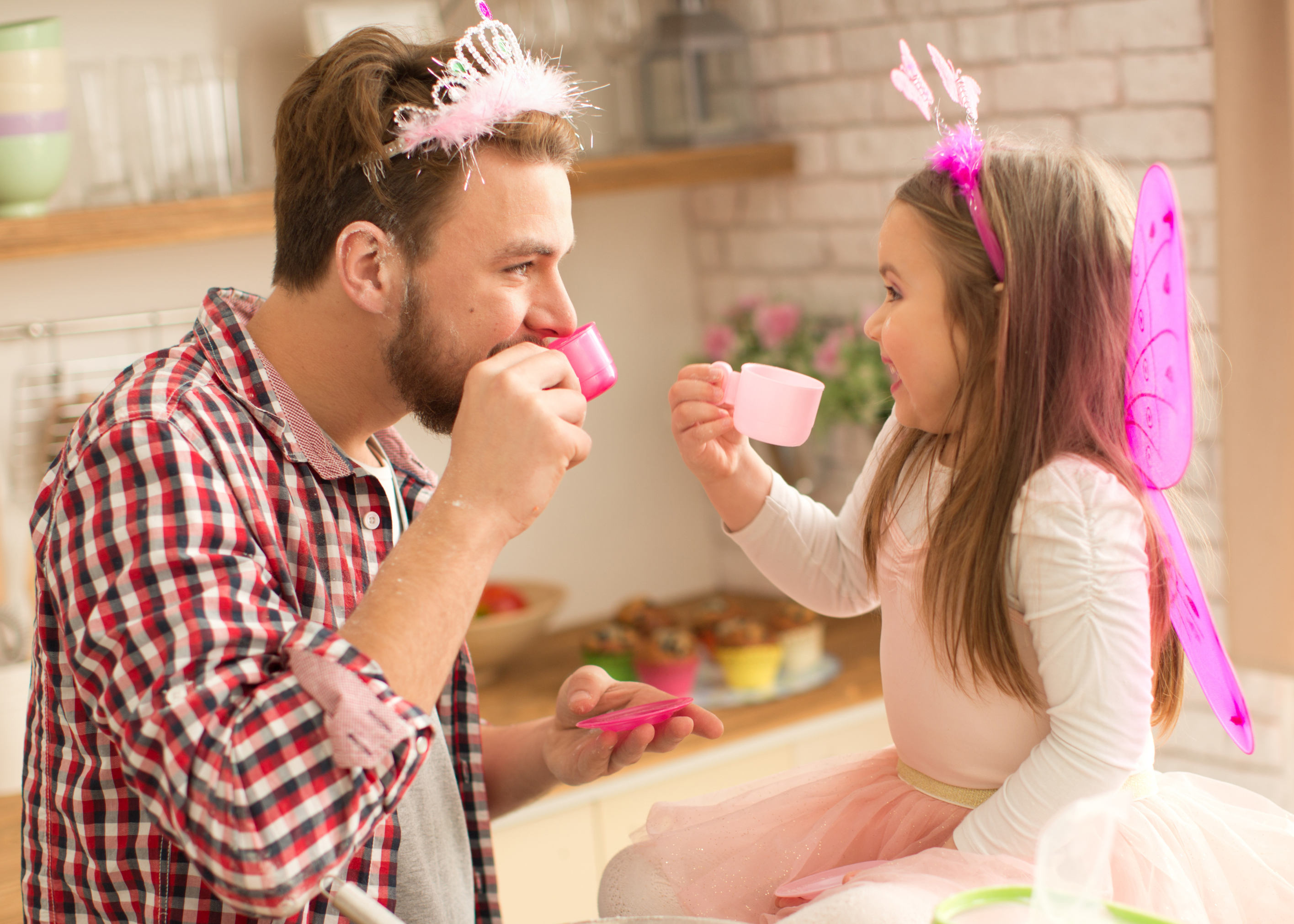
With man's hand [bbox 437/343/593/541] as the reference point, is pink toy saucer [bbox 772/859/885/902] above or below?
below

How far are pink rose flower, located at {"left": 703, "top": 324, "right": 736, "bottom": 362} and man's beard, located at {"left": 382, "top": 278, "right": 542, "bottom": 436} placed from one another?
1.38 meters

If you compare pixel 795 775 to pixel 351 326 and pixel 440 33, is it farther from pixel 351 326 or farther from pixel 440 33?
pixel 440 33

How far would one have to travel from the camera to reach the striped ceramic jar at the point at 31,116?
185 centimetres

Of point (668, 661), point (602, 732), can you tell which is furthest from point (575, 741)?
point (668, 661)

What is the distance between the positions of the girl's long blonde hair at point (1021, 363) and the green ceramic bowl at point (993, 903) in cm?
37

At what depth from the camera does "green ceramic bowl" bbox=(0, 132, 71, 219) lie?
1905mm

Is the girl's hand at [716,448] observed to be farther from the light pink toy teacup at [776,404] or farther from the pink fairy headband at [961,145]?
the pink fairy headband at [961,145]

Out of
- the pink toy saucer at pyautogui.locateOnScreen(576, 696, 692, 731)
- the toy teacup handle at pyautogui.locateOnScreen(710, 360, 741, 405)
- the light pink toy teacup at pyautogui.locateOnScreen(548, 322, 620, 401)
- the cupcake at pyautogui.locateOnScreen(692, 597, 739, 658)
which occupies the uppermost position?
the light pink toy teacup at pyautogui.locateOnScreen(548, 322, 620, 401)

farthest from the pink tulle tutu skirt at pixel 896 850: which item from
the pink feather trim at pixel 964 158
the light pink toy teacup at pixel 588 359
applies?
the pink feather trim at pixel 964 158

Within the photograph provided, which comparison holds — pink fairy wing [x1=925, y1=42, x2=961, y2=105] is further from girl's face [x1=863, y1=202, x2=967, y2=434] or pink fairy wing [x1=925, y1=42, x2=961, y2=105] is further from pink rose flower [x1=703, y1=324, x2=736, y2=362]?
pink rose flower [x1=703, y1=324, x2=736, y2=362]

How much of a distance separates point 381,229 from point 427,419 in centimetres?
20

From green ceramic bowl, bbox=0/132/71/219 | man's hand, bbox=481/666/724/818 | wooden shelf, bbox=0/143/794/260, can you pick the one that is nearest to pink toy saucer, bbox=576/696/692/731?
man's hand, bbox=481/666/724/818

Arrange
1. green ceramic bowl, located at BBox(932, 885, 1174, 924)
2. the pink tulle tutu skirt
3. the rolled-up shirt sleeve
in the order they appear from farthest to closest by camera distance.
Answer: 1. the pink tulle tutu skirt
2. the rolled-up shirt sleeve
3. green ceramic bowl, located at BBox(932, 885, 1174, 924)

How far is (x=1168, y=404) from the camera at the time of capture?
43.6 inches
